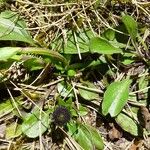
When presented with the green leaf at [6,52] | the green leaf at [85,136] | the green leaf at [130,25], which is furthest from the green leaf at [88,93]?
the green leaf at [6,52]

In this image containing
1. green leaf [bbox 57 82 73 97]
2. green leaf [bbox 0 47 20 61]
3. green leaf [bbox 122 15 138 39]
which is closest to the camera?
green leaf [bbox 0 47 20 61]

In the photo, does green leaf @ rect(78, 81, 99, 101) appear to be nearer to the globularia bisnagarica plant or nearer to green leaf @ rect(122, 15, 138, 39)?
the globularia bisnagarica plant

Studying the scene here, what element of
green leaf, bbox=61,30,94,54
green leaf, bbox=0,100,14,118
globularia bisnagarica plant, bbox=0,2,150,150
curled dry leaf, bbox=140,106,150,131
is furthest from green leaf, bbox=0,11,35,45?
curled dry leaf, bbox=140,106,150,131

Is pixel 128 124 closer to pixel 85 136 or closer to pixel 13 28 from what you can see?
pixel 85 136

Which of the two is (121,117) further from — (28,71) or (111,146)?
(28,71)

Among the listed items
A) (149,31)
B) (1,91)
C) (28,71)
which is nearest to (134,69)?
(149,31)
